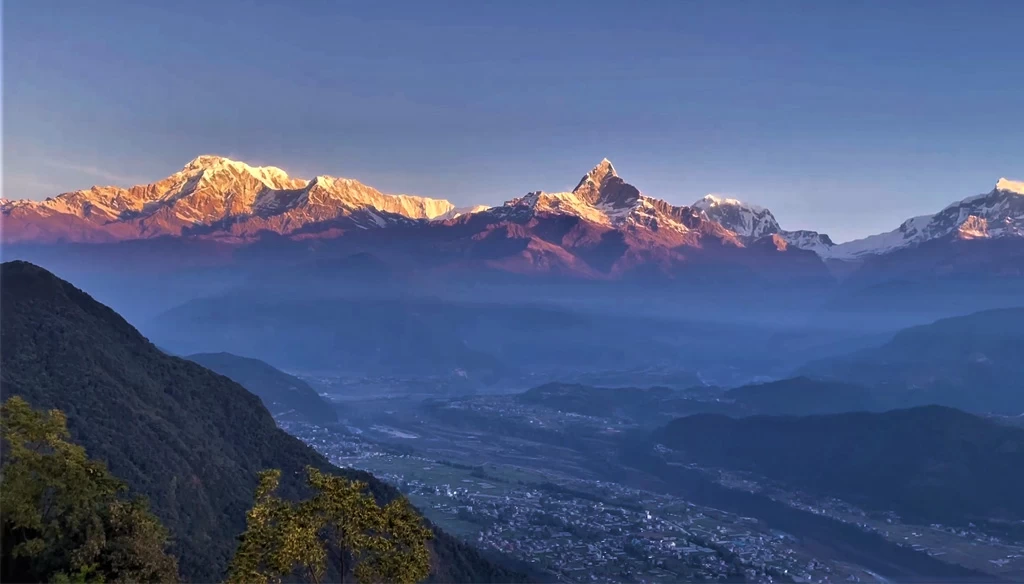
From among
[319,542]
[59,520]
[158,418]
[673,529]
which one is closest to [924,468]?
[673,529]

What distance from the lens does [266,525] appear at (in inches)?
1051

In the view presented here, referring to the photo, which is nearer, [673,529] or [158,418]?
[158,418]

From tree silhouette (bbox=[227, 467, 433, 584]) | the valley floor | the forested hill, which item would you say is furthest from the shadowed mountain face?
tree silhouette (bbox=[227, 467, 433, 584])

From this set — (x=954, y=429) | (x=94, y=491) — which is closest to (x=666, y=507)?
Result: (x=954, y=429)

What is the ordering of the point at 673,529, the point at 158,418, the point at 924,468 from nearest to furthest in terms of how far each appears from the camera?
the point at 158,418, the point at 673,529, the point at 924,468

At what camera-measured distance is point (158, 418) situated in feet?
255

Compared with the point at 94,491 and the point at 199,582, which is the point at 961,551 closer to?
the point at 199,582

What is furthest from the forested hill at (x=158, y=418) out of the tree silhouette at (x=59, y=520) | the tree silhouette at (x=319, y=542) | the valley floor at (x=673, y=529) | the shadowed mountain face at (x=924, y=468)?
the shadowed mountain face at (x=924, y=468)

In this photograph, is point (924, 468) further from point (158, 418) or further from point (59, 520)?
point (59, 520)

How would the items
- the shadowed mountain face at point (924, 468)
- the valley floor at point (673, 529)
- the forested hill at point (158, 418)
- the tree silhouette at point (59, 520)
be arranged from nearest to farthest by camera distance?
the tree silhouette at point (59, 520) < the forested hill at point (158, 418) < the valley floor at point (673, 529) < the shadowed mountain face at point (924, 468)

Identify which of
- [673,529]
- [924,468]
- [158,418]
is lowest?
[673,529]

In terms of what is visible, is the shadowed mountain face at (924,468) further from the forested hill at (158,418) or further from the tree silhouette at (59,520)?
the tree silhouette at (59,520)

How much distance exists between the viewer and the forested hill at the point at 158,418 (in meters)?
66.9

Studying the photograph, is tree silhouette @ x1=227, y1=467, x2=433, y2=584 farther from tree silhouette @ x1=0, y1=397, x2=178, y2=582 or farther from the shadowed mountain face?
the shadowed mountain face
